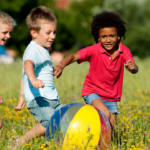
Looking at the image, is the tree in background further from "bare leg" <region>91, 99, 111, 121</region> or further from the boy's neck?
"bare leg" <region>91, 99, 111, 121</region>

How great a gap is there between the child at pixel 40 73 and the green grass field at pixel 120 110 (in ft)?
1.07

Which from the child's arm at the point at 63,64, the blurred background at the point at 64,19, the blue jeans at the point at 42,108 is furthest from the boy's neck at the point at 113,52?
the blurred background at the point at 64,19

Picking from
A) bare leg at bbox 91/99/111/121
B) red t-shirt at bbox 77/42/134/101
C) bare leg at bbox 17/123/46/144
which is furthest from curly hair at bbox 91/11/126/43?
bare leg at bbox 17/123/46/144

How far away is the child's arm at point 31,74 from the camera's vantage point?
3.43 m

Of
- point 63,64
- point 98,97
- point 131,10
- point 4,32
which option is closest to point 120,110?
point 98,97

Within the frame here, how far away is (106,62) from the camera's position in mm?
4691

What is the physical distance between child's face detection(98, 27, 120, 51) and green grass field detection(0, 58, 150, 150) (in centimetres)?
128

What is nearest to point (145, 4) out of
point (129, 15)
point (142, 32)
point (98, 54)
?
point (129, 15)

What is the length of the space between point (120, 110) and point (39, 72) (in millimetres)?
2444

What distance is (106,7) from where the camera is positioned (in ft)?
131

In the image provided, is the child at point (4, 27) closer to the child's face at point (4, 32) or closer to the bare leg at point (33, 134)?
the child's face at point (4, 32)

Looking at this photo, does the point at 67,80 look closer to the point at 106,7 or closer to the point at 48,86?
the point at 48,86

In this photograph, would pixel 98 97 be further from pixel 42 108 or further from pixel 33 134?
pixel 33 134

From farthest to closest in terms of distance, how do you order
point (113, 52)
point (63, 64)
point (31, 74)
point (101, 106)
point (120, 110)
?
point (120, 110) < point (113, 52) < point (101, 106) < point (63, 64) < point (31, 74)
